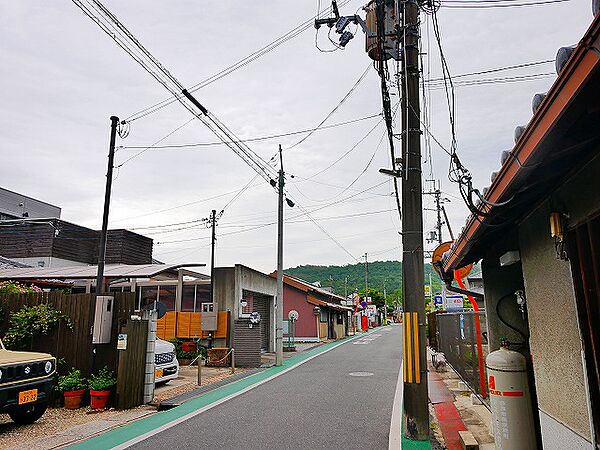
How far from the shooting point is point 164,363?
12.3m

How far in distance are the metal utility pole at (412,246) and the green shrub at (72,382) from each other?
22.3ft

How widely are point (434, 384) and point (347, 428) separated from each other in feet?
17.7

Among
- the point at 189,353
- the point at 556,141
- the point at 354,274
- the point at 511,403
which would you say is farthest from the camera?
the point at 354,274

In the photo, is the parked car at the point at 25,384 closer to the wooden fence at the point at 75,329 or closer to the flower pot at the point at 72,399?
the flower pot at the point at 72,399

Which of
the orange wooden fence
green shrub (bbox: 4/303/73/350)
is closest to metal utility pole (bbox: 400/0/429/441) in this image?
green shrub (bbox: 4/303/73/350)

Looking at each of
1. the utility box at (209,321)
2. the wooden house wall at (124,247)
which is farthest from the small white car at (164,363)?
the wooden house wall at (124,247)

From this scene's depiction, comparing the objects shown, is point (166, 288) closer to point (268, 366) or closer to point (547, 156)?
point (268, 366)

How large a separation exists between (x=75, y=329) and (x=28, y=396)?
297 centimetres

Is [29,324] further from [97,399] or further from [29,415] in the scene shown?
[29,415]

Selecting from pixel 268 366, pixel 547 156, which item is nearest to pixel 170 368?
pixel 268 366

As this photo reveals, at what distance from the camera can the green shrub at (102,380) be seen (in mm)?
9602

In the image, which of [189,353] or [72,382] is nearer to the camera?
[72,382]

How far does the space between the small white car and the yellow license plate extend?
12.9 ft

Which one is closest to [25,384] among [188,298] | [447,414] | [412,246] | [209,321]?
[412,246]
